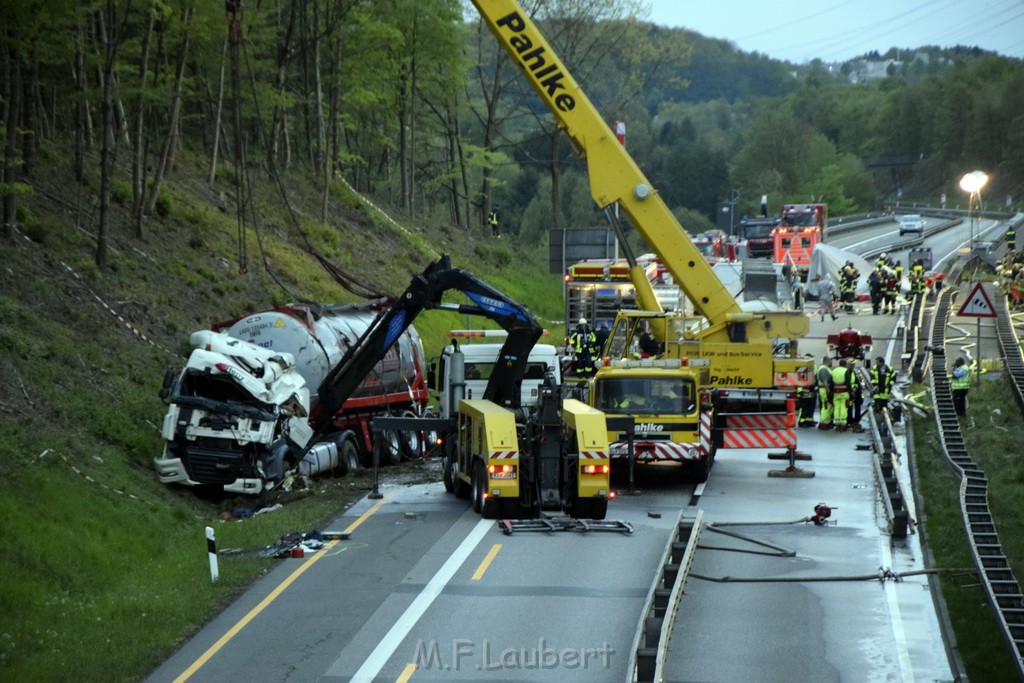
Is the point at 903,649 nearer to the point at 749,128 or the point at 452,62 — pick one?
the point at 452,62

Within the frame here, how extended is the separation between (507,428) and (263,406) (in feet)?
18.5

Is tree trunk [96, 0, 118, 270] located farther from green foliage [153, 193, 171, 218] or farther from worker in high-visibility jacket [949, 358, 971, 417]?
worker in high-visibility jacket [949, 358, 971, 417]

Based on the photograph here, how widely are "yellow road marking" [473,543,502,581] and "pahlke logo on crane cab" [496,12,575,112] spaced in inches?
459

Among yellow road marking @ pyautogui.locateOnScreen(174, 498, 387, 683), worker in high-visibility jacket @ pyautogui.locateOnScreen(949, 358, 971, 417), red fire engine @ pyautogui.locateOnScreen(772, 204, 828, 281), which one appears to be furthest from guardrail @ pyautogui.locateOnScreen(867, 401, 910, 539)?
red fire engine @ pyautogui.locateOnScreen(772, 204, 828, 281)

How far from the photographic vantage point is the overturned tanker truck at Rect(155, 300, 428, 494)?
78.2ft

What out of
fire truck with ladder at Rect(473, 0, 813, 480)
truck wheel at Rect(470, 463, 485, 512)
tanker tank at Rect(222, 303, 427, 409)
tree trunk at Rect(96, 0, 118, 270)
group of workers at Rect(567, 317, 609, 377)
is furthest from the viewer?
group of workers at Rect(567, 317, 609, 377)

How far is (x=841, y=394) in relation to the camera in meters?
31.5

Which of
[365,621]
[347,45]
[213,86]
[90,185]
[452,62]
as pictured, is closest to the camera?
[365,621]

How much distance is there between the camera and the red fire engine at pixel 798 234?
221ft

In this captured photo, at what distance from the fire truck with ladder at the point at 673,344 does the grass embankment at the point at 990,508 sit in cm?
302

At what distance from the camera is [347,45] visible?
5619cm

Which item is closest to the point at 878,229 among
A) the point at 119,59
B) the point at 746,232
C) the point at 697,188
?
the point at 746,232

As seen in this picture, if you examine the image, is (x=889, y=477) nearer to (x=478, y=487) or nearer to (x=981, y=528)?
(x=981, y=528)

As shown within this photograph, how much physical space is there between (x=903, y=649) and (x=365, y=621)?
5.59m
